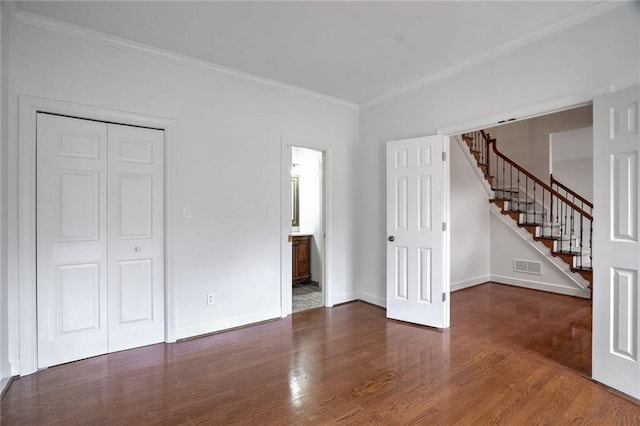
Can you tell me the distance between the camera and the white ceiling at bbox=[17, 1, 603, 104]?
2.43 m

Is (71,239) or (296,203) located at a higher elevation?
(296,203)

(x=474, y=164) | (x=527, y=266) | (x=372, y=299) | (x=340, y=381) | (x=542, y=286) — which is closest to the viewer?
(x=340, y=381)

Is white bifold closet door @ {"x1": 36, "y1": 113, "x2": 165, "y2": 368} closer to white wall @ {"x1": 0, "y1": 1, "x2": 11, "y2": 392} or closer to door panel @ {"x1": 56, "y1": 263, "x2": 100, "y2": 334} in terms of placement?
door panel @ {"x1": 56, "y1": 263, "x2": 100, "y2": 334}

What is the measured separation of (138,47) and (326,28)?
174cm

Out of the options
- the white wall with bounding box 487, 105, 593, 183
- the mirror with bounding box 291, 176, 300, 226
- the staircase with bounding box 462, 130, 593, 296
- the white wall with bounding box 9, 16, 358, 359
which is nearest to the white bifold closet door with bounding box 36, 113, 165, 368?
the white wall with bounding box 9, 16, 358, 359

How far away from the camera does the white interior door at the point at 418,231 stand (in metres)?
3.50

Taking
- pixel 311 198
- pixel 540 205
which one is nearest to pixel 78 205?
pixel 311 198

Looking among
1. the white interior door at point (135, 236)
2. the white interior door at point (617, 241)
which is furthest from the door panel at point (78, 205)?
the white interior door at point (617, 241)

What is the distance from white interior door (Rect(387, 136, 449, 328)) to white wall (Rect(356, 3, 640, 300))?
35 centimetres

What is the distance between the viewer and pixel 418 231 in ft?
12.1

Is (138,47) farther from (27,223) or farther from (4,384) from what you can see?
(4,384)

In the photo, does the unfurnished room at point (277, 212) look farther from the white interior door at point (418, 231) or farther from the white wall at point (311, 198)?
the white wall at point (311, 198)

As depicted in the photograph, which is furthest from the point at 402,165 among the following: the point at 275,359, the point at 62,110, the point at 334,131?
the point at 62,110

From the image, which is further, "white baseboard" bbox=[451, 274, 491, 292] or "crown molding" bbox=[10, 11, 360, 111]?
"white baseboard" bbox=[451, 274, 491, 292]
